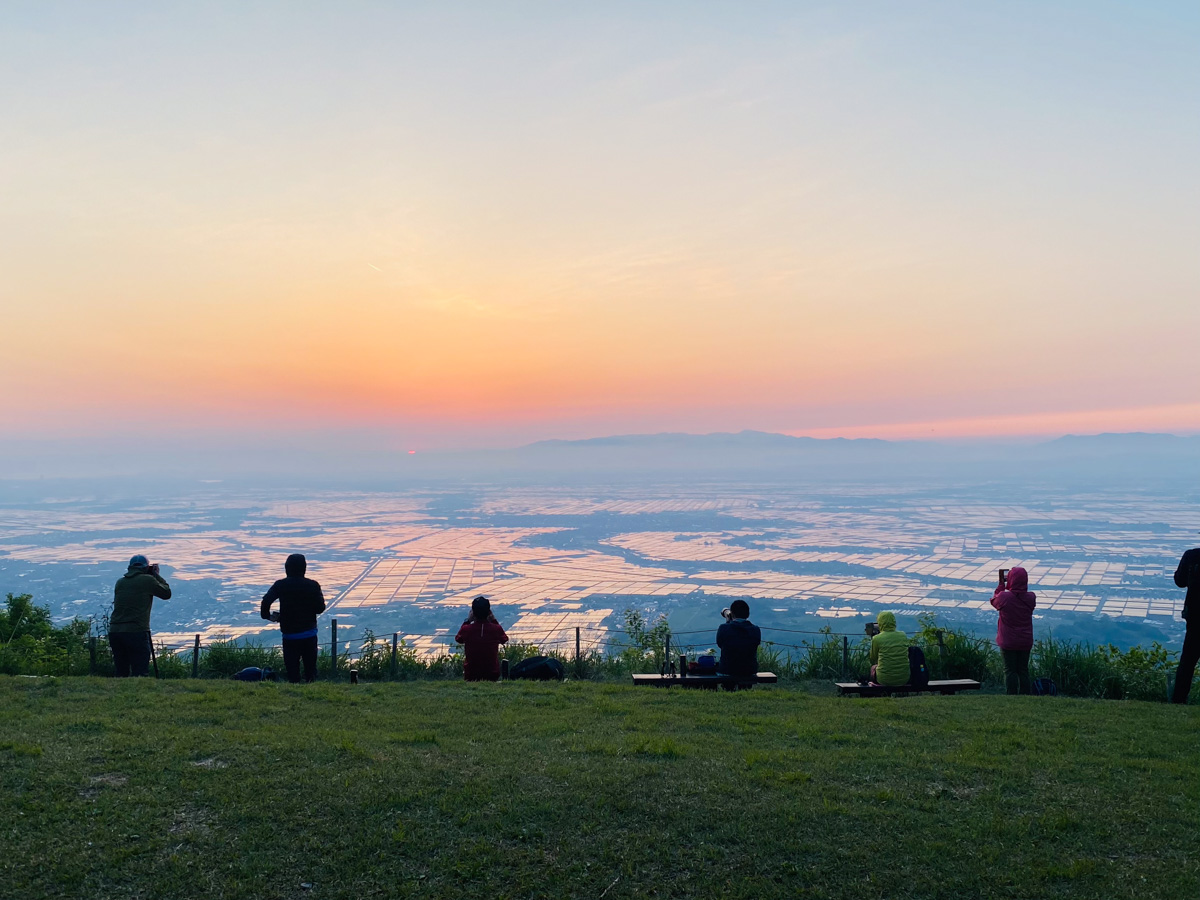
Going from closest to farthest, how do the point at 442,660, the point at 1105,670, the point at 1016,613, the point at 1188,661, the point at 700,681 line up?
1. the point at 1188,661
2. the point at 1016,613
3. the point at 700,681
4. the point at 1105,670
5. the point at 442,660

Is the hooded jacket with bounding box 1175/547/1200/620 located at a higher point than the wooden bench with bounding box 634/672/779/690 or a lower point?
higher

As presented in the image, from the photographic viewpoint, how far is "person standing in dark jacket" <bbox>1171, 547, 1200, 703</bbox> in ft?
33.8

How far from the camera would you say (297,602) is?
455 inches

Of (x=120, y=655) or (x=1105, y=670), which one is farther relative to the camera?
(x=1105, y=670)

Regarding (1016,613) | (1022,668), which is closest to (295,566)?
(1016,613)

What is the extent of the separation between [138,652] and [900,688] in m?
11.9

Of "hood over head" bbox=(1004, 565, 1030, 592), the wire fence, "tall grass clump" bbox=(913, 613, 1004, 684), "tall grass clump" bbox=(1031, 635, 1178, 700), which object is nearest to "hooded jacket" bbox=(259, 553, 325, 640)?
the wire fence

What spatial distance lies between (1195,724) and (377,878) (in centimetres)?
926

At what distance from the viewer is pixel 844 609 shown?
50.2 m

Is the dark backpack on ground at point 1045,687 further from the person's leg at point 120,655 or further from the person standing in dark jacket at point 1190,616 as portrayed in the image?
the person's leg at point 120,655

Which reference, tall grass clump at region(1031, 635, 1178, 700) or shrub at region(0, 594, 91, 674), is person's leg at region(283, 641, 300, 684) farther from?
tall grass clump at region(1031, 635, 1178, 700)

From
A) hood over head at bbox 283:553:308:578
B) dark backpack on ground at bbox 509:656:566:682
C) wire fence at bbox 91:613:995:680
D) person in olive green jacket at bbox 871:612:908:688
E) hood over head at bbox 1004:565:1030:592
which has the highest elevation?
hood over head at bbox 283:553:308:578

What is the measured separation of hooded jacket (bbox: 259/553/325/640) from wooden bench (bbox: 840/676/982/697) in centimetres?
823

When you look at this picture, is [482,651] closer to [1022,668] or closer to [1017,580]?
[1017,580]
